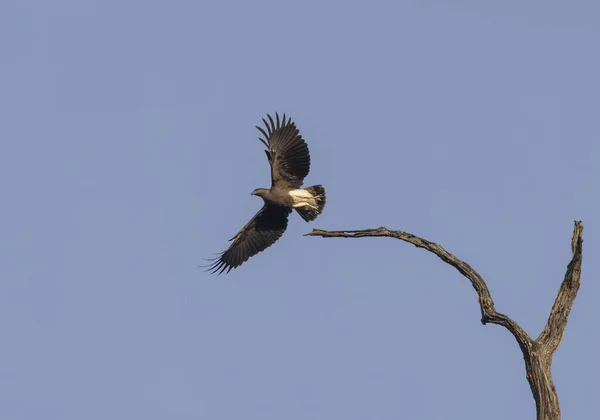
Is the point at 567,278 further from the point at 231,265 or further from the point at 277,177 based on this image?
the point at 231,265

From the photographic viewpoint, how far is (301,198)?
16672mm

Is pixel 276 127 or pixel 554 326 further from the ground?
pixel 276 127

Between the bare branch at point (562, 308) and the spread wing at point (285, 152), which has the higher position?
the spread wing at point (285, 152)

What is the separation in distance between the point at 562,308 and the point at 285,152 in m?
7.17

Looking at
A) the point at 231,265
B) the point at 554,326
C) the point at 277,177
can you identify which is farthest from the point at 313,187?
the point at 554,326

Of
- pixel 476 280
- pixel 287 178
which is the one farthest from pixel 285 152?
pixel 476 280

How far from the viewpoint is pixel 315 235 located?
469 inches

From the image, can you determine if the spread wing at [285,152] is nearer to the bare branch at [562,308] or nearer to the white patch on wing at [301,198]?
the white patch on wing at [301,198]

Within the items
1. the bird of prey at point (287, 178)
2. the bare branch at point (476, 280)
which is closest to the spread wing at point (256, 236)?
the bird of prey at point (287, 178)

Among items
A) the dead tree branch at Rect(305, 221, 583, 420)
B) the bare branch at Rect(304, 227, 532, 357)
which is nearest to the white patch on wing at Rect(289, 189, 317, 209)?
the bare branch at Rect(304, 227, 532, 357)

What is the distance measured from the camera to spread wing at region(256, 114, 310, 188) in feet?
53.8

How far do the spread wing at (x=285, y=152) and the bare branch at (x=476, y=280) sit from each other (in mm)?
5180

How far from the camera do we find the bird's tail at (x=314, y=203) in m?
16.7

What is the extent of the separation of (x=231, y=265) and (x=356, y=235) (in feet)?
23.1
